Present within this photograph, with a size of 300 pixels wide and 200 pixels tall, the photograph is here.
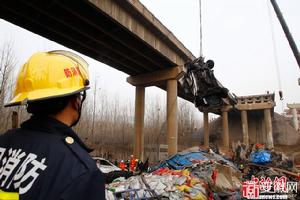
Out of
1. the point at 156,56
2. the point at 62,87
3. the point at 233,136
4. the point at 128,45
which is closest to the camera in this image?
the point at 62,87

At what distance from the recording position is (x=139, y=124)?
2241cm

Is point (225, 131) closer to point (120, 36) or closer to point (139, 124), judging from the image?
point (139, 124)

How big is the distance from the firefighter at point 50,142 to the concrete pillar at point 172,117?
58.7ft

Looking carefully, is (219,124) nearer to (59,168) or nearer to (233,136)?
(233,136)

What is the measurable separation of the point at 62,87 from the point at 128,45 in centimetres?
1526

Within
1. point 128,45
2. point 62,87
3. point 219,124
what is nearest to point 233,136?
point 219,124

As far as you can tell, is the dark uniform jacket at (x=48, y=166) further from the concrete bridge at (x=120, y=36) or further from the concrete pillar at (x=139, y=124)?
the concrete pillar at (x=139, y=124)

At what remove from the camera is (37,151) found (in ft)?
4.09

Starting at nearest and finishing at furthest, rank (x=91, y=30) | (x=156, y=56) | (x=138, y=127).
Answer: (x=91, y=30), (x=156, y=56), (x=138, y=127)

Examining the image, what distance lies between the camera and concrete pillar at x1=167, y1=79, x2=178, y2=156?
1920 centimetres

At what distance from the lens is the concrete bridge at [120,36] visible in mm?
12695

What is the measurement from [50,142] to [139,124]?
2123 cm

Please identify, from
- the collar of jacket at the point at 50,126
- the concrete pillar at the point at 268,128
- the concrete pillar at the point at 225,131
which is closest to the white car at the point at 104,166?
the collar of jacket at the point at 50,126

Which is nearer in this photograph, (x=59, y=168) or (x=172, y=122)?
(x=59, y=168)
